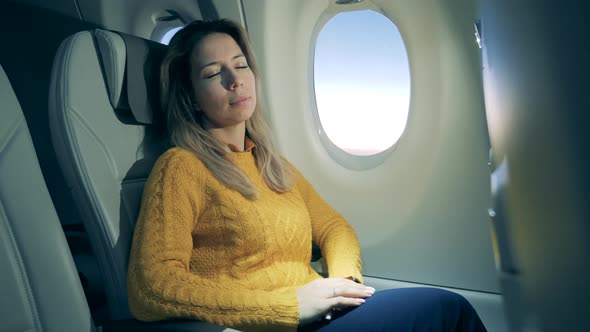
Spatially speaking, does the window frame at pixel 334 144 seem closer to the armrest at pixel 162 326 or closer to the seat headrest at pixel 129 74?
the seat headrest at pixel 129 74

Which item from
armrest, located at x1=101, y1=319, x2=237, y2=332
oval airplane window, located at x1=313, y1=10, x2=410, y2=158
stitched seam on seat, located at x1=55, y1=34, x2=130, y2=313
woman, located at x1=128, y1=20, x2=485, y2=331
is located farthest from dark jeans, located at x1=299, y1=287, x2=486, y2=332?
oval airplane window, located at x1=313, y1=10, x2=410, y2=158

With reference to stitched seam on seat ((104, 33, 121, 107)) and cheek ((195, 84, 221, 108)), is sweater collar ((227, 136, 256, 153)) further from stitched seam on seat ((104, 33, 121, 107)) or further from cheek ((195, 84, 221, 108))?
stitched seam on seat ((104, 33, 121, 107))

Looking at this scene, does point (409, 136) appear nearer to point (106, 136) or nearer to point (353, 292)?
point (353, 292)

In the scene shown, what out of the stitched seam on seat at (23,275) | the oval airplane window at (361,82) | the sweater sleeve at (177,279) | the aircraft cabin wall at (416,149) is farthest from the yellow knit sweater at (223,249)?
the oval airplane window at (361,82)

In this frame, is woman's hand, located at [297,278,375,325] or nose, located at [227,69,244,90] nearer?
woman's hand, located at [297,278,375,325]

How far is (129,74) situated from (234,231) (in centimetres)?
59

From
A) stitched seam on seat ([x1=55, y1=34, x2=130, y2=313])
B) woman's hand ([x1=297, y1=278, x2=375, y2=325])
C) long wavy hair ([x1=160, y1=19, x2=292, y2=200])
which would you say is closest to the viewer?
woman's hand ([x1=297, y1=278, x2=375, y2=325])

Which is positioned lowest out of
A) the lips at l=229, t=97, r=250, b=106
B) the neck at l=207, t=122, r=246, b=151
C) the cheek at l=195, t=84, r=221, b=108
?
the neck at l=207, t=122, r=246, b=151

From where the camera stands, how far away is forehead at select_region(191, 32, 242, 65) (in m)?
1.70

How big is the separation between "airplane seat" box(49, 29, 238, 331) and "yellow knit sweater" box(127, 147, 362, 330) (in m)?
0.08

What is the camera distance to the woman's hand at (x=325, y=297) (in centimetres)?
129

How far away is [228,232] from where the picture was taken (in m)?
1.48

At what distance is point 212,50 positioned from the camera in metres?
1.70

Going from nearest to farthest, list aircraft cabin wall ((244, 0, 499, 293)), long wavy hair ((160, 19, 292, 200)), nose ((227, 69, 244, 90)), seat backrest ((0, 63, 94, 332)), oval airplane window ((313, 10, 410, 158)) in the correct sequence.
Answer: seat backrest ((0, 63, 94, 332)), long wavy hair ((160, 19, 292, 200)), nose ((227, 69, 244, 90)), aircraft cabin wall ((244, 0, 499, 293)), oval airplane window ((313, 10, 410, 158))
